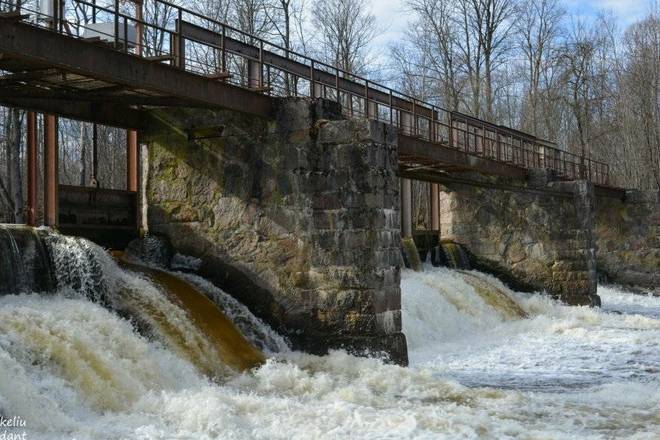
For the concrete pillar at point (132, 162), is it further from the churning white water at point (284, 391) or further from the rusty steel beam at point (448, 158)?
the rusty steel beam at point (448, 158)

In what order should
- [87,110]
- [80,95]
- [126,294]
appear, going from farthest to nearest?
[87,110] < [80,95] < [126,294]

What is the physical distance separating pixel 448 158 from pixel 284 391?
356 inches

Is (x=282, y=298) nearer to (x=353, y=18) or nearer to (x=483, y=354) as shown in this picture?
(x=483, y=354)

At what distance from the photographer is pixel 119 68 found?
9195mm

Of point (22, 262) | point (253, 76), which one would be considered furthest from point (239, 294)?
point (253, 76)

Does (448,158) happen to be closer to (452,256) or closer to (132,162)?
(452,256)

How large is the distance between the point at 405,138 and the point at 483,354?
4.46 m

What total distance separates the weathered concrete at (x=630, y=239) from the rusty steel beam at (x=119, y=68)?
17.6 meters

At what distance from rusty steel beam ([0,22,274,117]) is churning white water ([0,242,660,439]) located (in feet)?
8.71

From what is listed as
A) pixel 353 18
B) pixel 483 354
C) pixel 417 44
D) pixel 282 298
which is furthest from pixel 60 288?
pixel 417 44

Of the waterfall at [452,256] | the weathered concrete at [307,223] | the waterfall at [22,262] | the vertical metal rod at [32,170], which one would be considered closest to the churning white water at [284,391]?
the waterfall at [22,262]

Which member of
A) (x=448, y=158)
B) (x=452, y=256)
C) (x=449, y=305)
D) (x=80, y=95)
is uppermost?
(x=80, y=95)

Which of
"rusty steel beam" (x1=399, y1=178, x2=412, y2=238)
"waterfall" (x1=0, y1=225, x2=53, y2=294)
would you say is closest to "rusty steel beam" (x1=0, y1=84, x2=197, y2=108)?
"waterfall" (x1=0, y1=225, x2=53, y2=294)

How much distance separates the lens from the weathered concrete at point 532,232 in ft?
66.1
